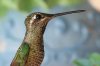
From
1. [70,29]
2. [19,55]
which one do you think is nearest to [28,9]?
[70,29]

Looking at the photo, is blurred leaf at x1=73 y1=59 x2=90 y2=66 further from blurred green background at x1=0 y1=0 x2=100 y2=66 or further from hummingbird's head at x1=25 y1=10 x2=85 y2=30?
blurred green background at x1=0 y1=0 x2=100 y2=66

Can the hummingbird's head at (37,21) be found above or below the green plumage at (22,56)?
above

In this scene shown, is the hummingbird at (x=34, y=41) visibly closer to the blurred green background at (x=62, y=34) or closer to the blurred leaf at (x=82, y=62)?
the blurred leaf at (x=82, y=62)

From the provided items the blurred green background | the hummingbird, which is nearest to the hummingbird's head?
the hummingbird

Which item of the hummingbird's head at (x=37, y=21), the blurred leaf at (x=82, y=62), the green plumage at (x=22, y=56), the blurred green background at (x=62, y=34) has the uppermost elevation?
the blurred green background at (x=62, y=34)

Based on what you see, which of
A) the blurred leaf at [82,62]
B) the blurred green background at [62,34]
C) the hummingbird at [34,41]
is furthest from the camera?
the blurred green background at [62,34]

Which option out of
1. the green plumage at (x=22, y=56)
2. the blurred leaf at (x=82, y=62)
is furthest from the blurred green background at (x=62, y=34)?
the green plumage at (x=22, y=56)

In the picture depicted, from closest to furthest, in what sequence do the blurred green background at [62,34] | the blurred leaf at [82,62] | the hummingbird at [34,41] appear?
1. the hummingbird at [34,41]
2. the blurred leaf at [82,62]
3. the blurred green background at [62,34]
